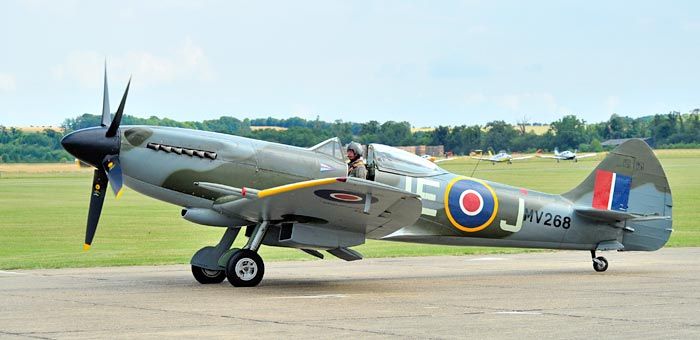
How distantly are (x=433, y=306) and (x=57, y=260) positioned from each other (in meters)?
9.06

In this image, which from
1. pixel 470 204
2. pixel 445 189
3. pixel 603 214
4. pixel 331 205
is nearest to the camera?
pixel 331 205

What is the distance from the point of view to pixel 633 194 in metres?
16.6

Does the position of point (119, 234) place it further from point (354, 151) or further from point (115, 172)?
point (354, 151)

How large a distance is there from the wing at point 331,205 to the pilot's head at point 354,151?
3.06 ft

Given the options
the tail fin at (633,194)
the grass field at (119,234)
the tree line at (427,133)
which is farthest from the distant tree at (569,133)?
the tail fin at (633,194)

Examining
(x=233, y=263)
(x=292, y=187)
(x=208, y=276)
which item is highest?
(x=292, y=187)

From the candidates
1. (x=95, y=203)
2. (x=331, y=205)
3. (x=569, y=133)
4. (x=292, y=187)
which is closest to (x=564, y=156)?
(x=569, y=133)

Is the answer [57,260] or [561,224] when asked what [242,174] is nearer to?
[561,224]

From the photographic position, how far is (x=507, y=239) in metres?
15.7

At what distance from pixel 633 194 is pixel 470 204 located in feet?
9.14

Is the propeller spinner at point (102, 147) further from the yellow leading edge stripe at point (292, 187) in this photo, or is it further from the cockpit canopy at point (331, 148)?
the cockpit canopy at point (331, 148)

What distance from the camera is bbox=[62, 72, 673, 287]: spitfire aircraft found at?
1366 cm

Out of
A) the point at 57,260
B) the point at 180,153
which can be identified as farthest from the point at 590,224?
the point at 57,260

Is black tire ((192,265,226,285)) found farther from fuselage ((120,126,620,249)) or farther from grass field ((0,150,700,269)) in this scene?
grass field ((0,150,700,269))
